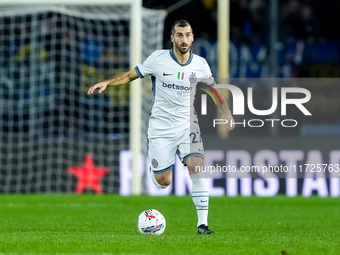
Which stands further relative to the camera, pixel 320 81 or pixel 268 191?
pixel 320 81

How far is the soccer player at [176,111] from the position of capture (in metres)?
6.14

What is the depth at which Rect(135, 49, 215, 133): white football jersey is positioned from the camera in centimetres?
623

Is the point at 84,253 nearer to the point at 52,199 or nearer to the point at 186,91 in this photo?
the point at 186,91

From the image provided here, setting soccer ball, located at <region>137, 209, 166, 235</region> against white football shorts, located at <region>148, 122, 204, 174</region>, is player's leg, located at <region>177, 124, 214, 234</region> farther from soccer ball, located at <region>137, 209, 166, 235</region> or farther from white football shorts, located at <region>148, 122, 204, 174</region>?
soccer ball, located at <region>137, 209, 166, 235</region>

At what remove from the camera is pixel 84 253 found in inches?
185

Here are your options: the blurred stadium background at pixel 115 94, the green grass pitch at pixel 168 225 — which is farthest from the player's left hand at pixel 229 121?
the blurred stadium background at pixel 115 94

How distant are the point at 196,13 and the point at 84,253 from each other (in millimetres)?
12126

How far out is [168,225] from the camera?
7.04 m

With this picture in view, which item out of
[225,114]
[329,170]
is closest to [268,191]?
[329,170]

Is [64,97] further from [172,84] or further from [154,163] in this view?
[172,84]

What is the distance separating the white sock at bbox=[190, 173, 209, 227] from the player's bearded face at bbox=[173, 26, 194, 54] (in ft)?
3.72

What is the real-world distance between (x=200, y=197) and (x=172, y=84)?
1.05m

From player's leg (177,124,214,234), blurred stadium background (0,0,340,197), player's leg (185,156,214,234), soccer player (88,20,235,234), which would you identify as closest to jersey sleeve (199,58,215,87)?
soccer player (88,20,235,234)

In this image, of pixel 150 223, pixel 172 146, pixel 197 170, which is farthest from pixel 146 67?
pixel 150 223
